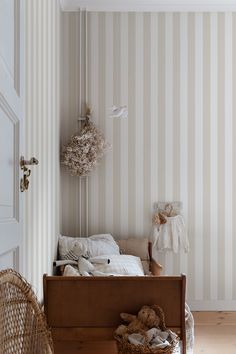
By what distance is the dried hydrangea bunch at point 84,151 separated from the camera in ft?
14.2

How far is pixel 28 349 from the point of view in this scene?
1.50 metres

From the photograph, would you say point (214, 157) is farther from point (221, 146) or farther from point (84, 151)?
point (84, 151)

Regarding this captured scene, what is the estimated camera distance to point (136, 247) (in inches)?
172

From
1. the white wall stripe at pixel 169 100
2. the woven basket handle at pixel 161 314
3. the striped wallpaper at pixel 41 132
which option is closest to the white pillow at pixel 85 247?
the striped wallpaper at pixel 41 132

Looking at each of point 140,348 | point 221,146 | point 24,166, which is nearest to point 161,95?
point 221,146

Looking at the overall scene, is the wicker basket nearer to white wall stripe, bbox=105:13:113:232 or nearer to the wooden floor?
the wooden floor

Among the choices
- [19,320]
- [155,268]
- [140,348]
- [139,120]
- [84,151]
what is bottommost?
[140,348]

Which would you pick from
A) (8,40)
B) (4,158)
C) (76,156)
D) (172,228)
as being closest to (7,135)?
(4,158)

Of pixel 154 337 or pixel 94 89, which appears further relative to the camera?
pixel 94 89

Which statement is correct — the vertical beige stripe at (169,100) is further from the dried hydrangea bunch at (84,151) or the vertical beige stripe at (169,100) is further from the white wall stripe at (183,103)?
the dried hydrangea bunch at (84,151)

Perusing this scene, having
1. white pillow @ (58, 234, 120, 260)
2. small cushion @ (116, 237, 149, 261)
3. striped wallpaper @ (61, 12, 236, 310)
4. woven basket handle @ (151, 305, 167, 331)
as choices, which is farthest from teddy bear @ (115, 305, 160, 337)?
striped wallpaper @ (61, 12, 236, 310)

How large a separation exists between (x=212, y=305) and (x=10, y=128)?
11.0 feet

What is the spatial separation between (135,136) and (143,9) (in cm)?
108

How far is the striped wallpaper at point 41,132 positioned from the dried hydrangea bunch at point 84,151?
23 centimetres
